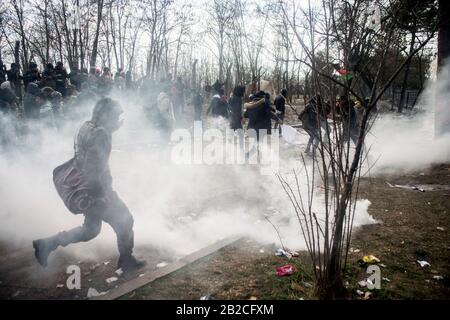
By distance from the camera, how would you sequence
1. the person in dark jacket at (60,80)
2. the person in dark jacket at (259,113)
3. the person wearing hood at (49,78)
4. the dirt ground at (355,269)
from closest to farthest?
the dirt ground at (355,269) < the person in dark jacket at (259,113) < the person wearing hood at (49,78) < the person in dark jacket at (60,80)

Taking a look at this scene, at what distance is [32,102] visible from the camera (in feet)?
32.5

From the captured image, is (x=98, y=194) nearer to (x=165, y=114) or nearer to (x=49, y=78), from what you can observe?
(x=165, y=114)

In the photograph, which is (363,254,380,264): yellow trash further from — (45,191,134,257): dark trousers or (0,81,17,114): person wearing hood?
(0,81,17,114): person wearing hood

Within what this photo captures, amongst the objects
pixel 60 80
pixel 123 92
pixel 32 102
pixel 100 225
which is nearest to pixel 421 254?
pixel 100 225

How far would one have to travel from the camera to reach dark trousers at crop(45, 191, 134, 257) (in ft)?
11.3

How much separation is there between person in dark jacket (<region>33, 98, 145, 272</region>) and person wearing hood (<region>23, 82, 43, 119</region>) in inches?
305

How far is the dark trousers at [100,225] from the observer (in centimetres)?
346

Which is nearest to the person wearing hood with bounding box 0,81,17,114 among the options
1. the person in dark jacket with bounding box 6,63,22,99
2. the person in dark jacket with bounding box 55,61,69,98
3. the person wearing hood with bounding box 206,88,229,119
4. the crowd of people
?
the crowd of people

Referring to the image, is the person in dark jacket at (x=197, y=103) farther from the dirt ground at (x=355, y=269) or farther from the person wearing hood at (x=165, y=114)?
the dirt ground at (x=355, y=269)

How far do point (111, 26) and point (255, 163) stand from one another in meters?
20.3

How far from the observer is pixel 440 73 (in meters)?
9.72

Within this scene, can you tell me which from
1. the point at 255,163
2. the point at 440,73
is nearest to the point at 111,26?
the point at 255,163

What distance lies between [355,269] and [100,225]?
108 inches

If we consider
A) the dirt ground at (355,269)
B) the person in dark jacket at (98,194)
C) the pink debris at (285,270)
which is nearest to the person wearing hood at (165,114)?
the person in dark jacket at (98,194)
